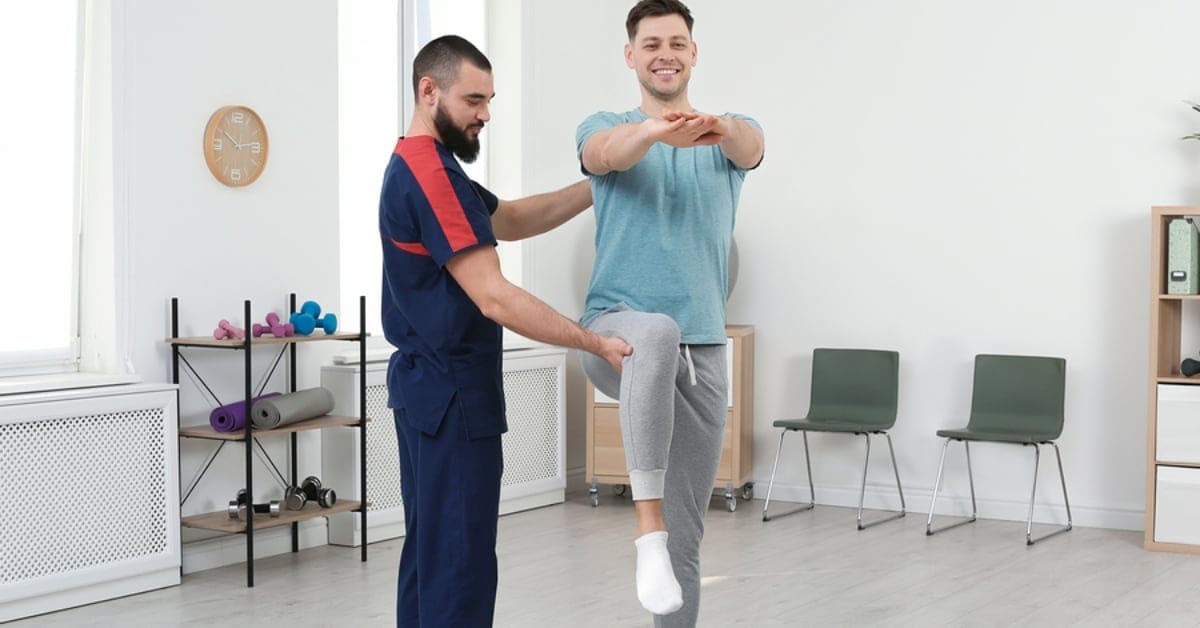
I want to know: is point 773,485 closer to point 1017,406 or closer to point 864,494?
point 864,494

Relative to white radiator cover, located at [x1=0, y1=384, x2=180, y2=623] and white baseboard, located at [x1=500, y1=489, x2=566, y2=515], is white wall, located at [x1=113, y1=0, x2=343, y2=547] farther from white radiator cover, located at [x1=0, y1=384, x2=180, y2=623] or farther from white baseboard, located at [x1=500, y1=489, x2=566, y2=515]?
white baseboard, located at [x1=500, y1=489, x2=566, y2=515]

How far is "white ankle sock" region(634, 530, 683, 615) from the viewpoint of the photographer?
252 centimetres

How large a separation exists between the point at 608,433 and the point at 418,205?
3875 mm

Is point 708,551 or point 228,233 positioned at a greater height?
point 228,233

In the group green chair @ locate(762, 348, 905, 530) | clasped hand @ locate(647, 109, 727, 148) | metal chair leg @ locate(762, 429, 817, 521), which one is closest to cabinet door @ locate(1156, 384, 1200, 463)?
green chair @ locate(762, 348, 905, 530)

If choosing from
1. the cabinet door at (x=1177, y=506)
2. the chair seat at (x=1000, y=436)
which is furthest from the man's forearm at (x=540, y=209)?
the cabinet door at (x=1177, y=506)

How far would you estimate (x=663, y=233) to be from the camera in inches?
114

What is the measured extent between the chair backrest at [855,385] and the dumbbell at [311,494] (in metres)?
2.27

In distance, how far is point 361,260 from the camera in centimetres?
602

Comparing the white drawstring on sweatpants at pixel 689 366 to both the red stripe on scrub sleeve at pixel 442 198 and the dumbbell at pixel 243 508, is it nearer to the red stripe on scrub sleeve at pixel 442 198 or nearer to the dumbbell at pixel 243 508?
the red stripe on scrub sleeve at pixel 442 198

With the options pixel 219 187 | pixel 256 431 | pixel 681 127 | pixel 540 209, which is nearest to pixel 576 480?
pixel 256 431

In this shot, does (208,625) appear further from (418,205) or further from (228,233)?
(418,205)

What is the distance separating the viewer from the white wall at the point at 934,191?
19.4ft

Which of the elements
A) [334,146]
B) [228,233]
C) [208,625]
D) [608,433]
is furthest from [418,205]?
[608,433]
